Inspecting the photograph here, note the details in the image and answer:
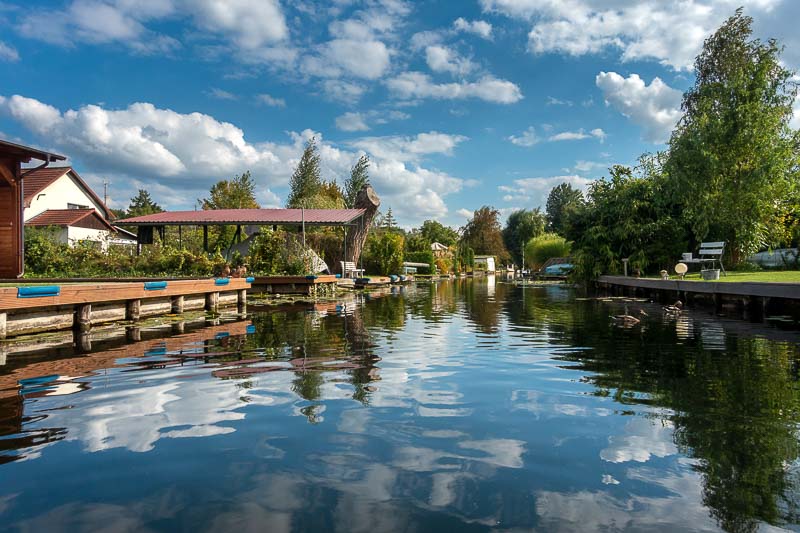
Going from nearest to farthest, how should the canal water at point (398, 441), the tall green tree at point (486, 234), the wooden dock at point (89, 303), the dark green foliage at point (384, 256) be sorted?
the canal water at point (398, 441) → the wooden dock at point (89, 303) → the dark green foliage at point (384, 256) → the tall green tree at point (486, 234)

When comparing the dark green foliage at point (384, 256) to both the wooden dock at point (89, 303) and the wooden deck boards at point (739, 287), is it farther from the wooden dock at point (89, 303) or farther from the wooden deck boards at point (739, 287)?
the wooden dock at point (89, 303)

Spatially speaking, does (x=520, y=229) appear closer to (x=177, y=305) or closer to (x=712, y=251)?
(x=712, y=251)

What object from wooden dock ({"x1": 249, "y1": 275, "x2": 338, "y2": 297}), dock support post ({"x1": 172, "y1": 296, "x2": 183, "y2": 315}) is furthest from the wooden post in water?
dock support post ({"x1": 172, "y1": 296, "x2": 183, "y2": 315})

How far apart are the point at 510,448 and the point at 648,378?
10.0 feet

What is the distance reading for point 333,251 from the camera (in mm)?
36250

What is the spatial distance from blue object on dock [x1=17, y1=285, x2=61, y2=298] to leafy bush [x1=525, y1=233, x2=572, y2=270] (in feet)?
200

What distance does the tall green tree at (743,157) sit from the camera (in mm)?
20953

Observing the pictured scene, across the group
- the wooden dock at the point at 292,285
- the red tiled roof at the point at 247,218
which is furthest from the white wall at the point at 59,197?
the wooden dock at the point at 292,285

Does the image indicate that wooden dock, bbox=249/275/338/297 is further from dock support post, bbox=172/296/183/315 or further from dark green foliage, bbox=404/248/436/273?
dark green foliage, bbox=404/248/436/273

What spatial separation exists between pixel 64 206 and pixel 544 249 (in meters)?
53.7

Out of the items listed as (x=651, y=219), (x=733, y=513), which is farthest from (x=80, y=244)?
(x=651, y=219)

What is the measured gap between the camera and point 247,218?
2955 cm

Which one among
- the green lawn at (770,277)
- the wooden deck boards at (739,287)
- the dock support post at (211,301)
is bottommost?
the dock support post at (211,301)

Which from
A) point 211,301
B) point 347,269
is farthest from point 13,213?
point 347,269
